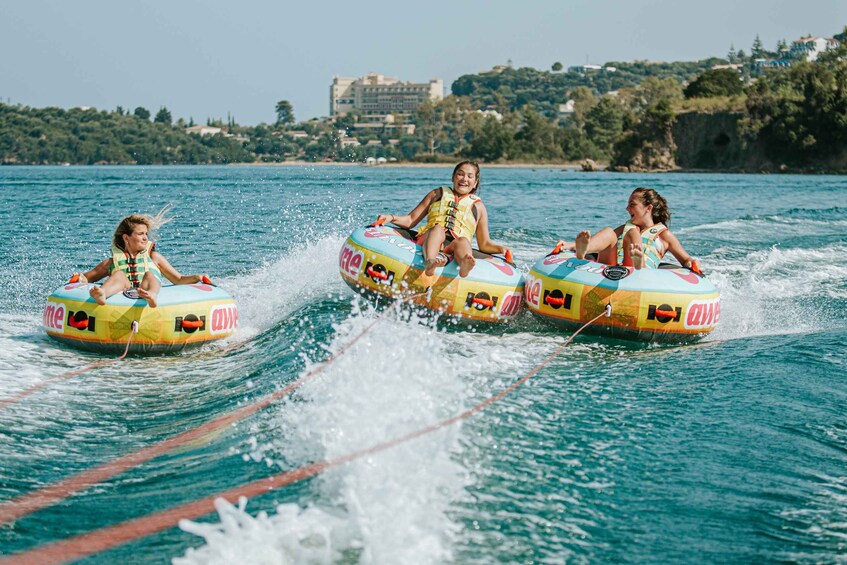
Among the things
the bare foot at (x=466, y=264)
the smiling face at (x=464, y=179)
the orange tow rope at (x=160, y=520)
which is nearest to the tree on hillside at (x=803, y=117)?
the smiling face at (x=464, y=179)

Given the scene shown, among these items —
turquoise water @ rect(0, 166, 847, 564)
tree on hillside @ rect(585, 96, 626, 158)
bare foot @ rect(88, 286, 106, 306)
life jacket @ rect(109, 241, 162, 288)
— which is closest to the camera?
turquoise water @ rect(0, 166, 847, 564)

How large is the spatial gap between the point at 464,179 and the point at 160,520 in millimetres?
5067

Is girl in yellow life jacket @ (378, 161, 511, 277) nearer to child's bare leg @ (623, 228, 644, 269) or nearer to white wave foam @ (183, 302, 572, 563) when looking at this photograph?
child's bare leg @ (623, 228, 644, 269)

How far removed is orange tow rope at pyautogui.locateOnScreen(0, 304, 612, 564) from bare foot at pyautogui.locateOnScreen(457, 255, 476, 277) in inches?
126

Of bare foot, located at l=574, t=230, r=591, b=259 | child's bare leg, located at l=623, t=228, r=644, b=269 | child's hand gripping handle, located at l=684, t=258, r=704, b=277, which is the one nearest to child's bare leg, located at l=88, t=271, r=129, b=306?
bare foot, located at l=574, t=230, r=591, b=259

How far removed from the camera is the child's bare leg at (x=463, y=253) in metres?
8.14

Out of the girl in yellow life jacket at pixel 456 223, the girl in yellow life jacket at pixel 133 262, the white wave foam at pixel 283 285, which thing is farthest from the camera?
the white wave foam at pixel 283 285

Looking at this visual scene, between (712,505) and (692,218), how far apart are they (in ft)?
67.2

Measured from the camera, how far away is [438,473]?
4.47 meters

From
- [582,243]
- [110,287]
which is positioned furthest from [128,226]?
[582,243]

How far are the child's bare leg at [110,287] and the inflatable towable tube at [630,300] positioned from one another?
3.49 metres

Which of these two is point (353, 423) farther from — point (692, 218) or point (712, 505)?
point (692, 218)

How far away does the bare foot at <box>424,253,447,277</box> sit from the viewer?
8156 mm

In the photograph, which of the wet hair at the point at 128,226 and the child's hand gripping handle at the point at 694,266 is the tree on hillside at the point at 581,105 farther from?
the wet hair at the point at 128,226
